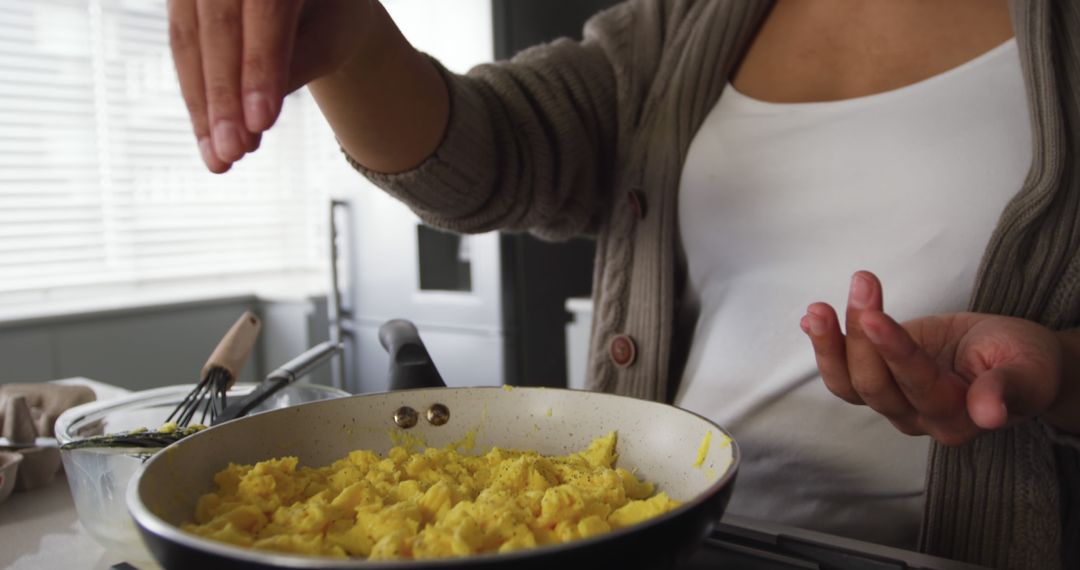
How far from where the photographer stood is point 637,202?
833 mm

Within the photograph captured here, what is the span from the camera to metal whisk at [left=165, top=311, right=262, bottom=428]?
2.19 ft

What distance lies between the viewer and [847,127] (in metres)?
0.73

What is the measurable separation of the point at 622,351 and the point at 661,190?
0.17 meters

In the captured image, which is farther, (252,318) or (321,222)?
(321,222)

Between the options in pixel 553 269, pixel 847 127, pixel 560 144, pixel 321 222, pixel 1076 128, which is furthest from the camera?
pixel 321 222

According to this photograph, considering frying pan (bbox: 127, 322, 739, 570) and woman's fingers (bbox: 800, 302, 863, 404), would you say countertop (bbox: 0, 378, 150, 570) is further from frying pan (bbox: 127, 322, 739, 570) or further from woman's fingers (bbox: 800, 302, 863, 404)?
woman's fingers (bbox: 800, 302, 863, 404)

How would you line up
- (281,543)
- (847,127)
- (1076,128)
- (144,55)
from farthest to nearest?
1. (144,55)
2. (847,127)
3. (1076,128)
4. (281,543)

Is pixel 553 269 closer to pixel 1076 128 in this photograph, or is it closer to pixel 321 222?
pixel 321 222

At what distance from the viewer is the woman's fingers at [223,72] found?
1.27 feet

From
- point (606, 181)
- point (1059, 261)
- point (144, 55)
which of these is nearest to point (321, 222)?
point (144, 55)

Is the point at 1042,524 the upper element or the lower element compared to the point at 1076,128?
lower

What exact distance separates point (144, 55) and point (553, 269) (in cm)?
133

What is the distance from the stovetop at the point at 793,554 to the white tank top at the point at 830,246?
Result: 0.68 feet

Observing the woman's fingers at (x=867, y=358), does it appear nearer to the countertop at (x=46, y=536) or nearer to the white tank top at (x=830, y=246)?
the white tank top at (x=830, y=246)
